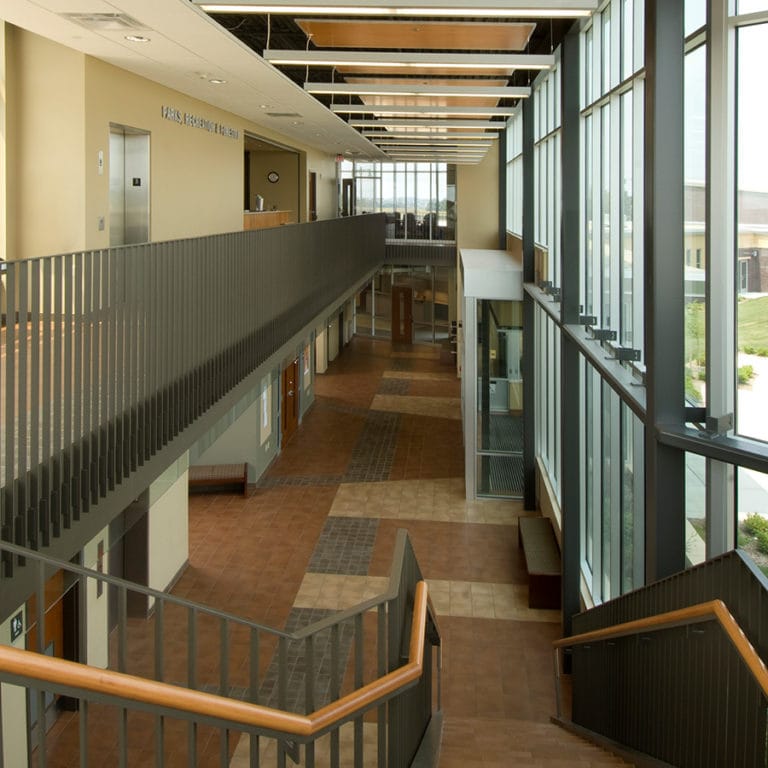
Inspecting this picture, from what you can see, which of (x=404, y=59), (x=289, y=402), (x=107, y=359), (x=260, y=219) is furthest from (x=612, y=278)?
(x=289, y=402)

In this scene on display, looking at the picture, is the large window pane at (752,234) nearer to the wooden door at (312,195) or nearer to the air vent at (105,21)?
the air vent at (105,21)

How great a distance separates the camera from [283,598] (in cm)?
1430

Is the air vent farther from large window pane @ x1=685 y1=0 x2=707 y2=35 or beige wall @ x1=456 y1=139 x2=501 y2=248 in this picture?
beige wall @ x1=456 y1=139 x2=501 y2=248

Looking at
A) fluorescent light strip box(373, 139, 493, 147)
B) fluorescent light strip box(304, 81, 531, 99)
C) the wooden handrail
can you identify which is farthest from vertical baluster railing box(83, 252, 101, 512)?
fluorescent light strip box(373, 139, 493, 147)

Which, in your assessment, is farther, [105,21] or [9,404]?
[105,21]

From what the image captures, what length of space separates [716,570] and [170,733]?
694 cm

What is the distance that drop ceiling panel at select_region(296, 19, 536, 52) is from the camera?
937cm

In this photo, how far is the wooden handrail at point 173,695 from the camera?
2562 millimetres

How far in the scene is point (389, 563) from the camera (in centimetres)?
1572

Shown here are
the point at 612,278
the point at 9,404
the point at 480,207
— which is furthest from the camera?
the point at 480,207

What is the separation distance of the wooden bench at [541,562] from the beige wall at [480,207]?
15787 millimetres

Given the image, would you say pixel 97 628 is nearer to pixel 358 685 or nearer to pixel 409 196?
pixel 358 685

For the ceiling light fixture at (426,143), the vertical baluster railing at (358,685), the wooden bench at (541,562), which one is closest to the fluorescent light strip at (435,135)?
the ceiling light fixture at (426,143)

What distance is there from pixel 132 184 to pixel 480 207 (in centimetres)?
1792
